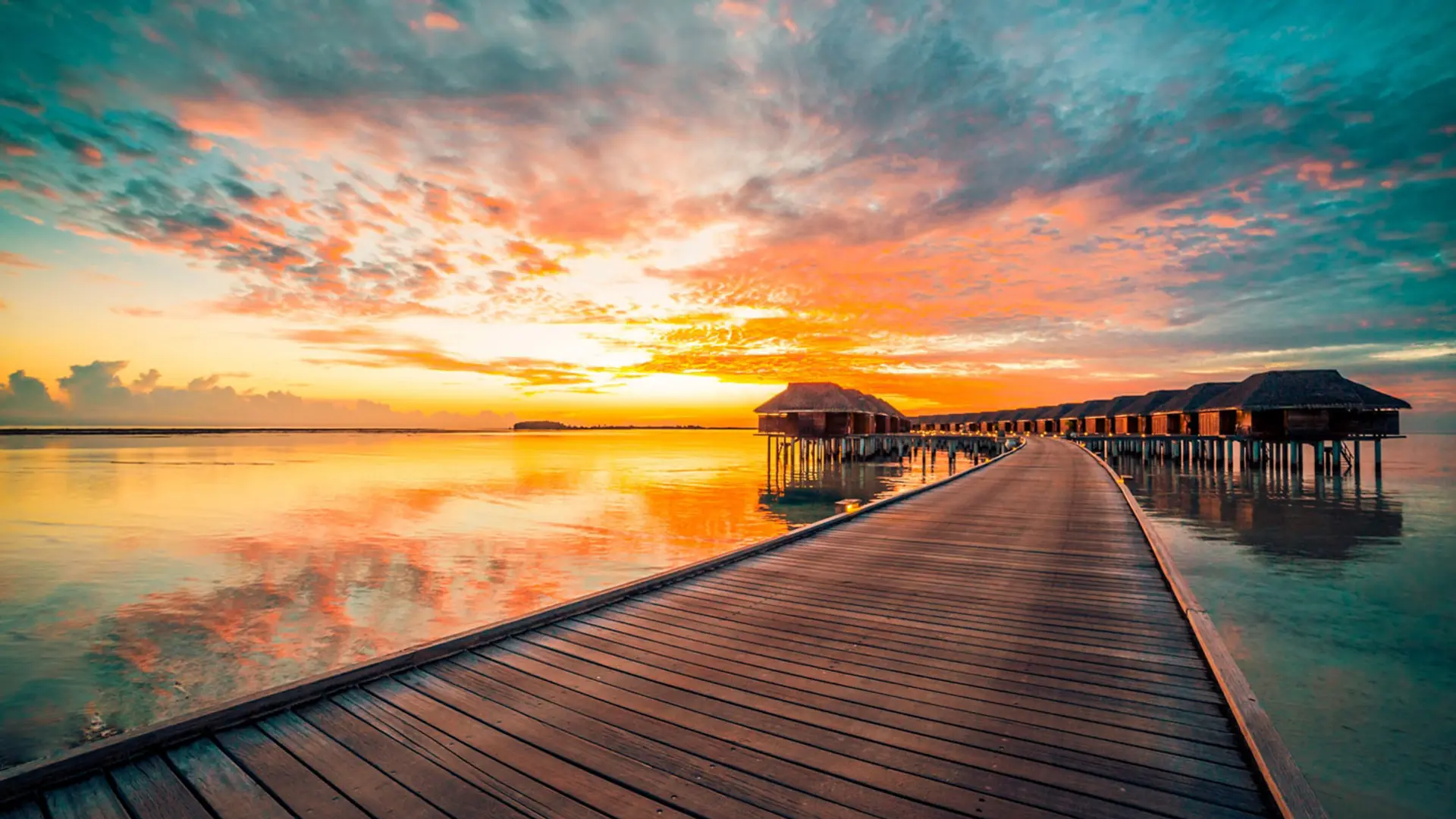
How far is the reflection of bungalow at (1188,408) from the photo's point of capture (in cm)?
4975

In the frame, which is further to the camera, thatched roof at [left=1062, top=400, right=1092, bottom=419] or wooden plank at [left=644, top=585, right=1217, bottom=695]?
thatched roof at [left=1062, top=400, right=1092, bottom=419]

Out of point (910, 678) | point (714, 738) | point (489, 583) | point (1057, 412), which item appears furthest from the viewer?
point (1057, 412)

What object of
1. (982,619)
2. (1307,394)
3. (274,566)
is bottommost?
(274,566)

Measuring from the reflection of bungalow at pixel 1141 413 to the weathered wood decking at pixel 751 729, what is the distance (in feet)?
215

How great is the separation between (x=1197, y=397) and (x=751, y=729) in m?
61.2

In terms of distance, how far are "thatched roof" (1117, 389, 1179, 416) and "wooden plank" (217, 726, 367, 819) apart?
70.0 m

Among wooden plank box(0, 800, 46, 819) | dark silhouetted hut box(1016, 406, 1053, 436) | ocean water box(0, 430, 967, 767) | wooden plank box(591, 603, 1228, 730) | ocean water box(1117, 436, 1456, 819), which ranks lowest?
ocean water box(0, 430, 967, 767)

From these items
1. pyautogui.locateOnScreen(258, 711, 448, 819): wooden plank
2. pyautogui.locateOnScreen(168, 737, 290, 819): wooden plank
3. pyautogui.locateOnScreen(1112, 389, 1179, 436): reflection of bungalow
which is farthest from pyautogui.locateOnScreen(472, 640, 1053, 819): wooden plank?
pyautogui.locateOnScreen(1112, 389, 1179, 436): reflection of bungalow

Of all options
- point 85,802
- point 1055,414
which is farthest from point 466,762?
point 1055,414

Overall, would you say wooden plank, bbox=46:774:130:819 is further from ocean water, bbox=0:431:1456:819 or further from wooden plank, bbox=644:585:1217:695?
wooden plank, bbox=644:585:1217:695

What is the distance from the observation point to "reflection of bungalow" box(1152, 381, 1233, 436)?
49.8 m

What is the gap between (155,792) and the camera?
10.5 feet

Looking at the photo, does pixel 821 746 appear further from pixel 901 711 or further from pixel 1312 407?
pixel 1312 407

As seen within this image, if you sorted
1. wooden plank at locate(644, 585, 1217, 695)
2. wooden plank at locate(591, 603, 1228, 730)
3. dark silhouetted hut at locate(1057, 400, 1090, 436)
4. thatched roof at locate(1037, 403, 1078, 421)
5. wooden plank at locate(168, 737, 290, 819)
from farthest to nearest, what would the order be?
thatched roof at locate(1037, 403, 1078, 421) < dark silhouetted hut at locate(1057, 400, 1090, 436) < wooden plank at locate(644, 585, 1217, 695) < wooden plank at locate(591, 603, 1228, 730) < wooden plank at locate(168, 737, 290, 819)
